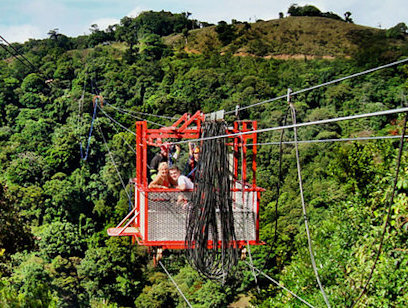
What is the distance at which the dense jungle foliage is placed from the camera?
11.2 metres

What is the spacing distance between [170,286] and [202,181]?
88.8 ft

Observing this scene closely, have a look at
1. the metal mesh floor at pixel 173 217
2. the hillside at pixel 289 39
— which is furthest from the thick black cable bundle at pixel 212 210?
the hillside at pixel 289 39

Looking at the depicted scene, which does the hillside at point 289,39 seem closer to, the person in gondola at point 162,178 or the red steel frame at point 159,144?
the red steel frame at point 159,144

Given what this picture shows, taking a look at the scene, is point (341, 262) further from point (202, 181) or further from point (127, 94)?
point (127, 94)

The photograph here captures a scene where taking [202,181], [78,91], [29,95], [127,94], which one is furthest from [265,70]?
[202,181]

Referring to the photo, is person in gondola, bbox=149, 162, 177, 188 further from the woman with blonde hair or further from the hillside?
the hillside

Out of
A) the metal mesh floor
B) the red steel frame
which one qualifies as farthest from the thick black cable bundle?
the metal mesh floor

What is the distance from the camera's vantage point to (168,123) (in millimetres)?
45469

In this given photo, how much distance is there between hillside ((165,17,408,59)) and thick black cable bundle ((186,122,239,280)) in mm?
53894

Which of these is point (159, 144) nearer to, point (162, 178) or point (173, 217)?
point (162, 178)

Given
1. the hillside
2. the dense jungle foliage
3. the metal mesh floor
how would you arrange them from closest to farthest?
the metal mesh floor → the dense jungle foliage → the hillside

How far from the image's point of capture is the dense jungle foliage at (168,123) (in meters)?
11.2

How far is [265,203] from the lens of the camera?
3416cm

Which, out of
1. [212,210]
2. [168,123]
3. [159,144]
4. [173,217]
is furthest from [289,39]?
[212,210]
